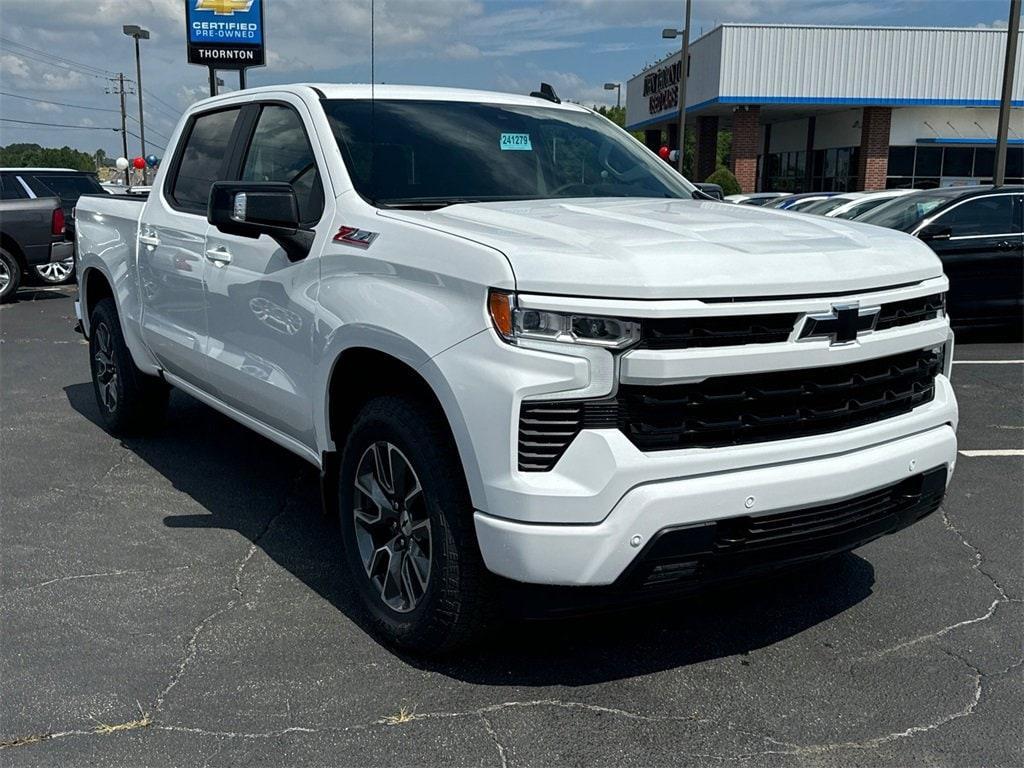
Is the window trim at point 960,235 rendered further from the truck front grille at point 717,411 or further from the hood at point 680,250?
the truck front grille at point 717,411

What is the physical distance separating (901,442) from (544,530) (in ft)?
4.30

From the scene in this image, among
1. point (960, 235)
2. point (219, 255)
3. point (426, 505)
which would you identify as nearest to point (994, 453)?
point (426, 505)

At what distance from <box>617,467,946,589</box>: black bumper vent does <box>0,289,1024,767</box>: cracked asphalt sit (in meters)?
0.48

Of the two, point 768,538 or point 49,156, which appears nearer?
point 768,538

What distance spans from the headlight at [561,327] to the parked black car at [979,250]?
28.3ft

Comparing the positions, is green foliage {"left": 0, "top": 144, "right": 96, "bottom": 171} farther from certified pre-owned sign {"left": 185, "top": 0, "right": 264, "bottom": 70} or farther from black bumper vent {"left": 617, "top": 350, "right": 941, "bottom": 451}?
black bumper vent {"left": 617, "top": 350, "right": 941, "bottom": 451}

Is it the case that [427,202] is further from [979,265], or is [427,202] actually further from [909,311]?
[979,265]

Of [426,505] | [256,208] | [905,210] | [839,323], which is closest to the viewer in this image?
[839,323]

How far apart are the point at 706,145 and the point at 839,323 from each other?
130 ft

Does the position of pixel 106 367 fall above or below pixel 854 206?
below

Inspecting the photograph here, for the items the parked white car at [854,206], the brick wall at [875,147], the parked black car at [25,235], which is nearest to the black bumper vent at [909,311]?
the parked white car at [854,206]

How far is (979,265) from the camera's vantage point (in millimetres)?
10641

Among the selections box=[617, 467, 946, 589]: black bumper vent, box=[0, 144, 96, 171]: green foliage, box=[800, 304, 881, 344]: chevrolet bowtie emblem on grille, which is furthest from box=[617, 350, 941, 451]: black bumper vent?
box=[0, 144, 96, 171]: green foliage

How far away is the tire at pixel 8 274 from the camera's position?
14555 mm
